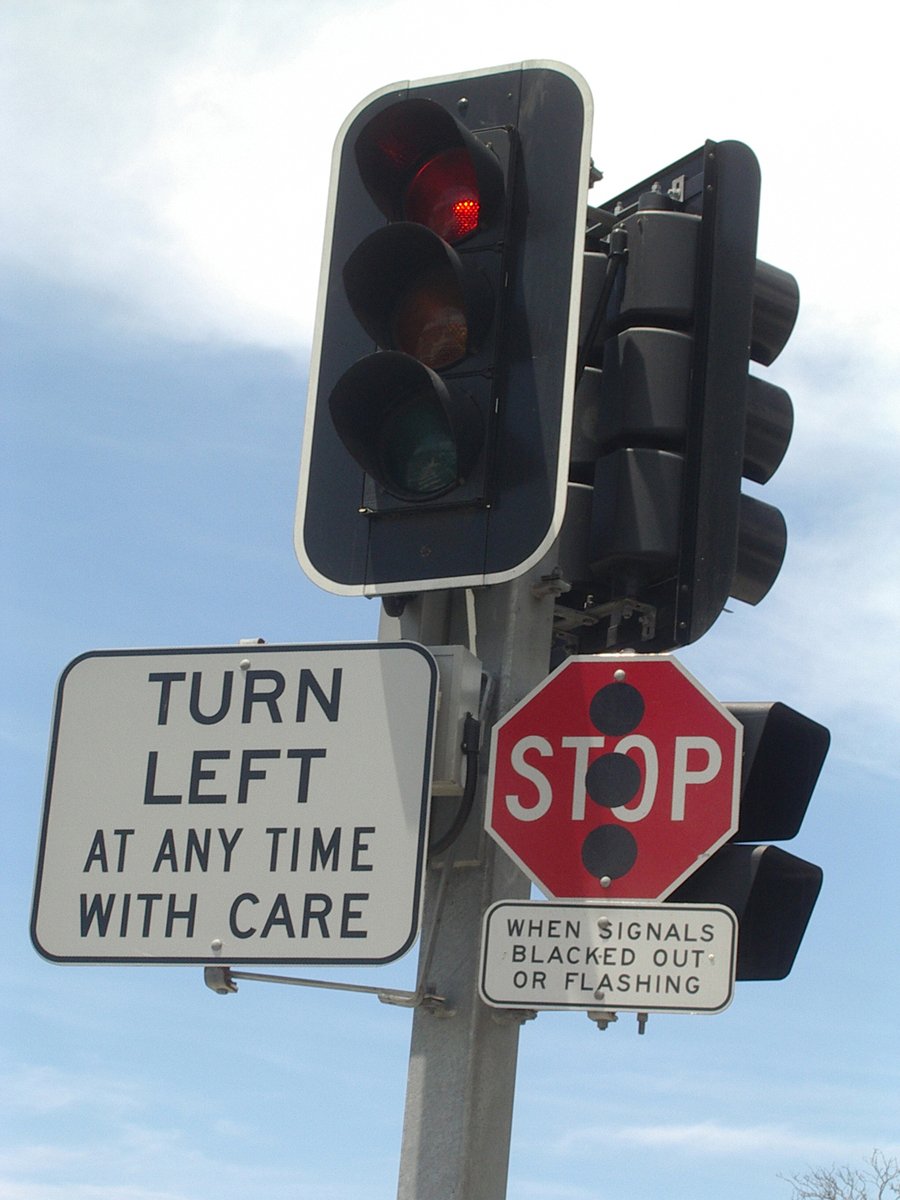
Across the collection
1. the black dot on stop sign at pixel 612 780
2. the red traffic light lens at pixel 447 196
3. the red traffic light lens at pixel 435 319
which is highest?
the red traffic light lens at pixel 447 196

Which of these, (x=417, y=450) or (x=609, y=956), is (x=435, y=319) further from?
(x=609, y=956)

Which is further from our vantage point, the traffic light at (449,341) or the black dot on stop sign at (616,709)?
the traffic light at (449,341)

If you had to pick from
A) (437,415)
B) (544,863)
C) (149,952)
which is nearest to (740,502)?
(437,415)

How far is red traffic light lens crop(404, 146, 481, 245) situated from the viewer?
4418mm

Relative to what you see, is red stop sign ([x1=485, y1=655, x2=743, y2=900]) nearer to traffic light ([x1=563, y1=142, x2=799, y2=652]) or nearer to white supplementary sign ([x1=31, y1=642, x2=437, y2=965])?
white supplementary sign ([x1=31, y1=642, x2=437, y2=965])

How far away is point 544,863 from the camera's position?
395 cm

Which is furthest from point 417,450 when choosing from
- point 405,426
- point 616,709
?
point 616,709

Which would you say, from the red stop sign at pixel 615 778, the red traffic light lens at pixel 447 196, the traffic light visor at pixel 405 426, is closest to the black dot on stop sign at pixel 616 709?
the red stop sign at pixel 615 778

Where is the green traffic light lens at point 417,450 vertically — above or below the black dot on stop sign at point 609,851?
above

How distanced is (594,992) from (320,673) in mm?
868

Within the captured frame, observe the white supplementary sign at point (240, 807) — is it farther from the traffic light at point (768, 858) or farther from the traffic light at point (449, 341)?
the traffic light at point (768, 858)

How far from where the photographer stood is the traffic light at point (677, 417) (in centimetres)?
432

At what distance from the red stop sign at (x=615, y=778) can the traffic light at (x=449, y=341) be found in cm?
30

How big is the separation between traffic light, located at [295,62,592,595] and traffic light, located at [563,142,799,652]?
338 millimetres
